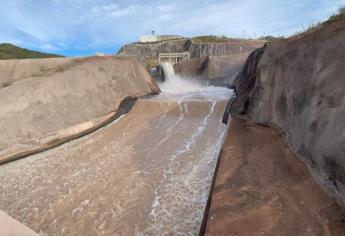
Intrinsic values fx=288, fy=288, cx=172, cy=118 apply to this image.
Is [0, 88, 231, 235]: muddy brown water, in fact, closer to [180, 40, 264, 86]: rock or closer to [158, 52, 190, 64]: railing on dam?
[180, 40, 264, 86]: rock

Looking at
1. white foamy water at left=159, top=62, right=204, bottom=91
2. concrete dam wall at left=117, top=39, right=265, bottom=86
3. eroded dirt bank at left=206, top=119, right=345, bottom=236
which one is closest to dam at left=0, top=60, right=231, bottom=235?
eroded dirt bank at left=206, top=119, right=345, bottom=236

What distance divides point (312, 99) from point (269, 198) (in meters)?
1.96

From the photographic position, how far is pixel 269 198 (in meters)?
4.12

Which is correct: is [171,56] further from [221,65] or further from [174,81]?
[221,65]

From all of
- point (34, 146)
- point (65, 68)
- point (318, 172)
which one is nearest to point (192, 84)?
point (65, 68)

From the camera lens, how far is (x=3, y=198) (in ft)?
19.7

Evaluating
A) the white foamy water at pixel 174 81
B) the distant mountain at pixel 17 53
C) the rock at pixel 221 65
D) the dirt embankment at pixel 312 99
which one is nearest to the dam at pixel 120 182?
the dirt embankment at pixel 312 99

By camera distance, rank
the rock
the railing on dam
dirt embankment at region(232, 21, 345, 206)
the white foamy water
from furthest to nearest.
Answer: the railing on dam → the white foamy water → the rock → dirt embankment at region(232, 21, 345, 206)

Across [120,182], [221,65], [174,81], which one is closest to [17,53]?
[174,81]

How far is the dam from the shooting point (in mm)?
4809

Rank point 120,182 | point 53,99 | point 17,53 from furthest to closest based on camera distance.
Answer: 1. point 17,53
2. point 53,99
3. point 120,182

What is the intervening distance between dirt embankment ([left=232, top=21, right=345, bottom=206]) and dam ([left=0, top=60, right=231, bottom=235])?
5.97 feet

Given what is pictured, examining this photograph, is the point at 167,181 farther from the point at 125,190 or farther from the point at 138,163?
the point at 138,163

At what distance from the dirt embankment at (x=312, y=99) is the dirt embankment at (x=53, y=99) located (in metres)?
6.23
